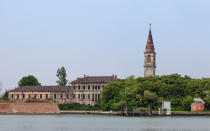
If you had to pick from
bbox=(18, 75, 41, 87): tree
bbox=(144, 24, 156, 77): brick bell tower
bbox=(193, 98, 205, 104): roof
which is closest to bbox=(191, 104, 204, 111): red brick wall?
bbox=(193, 98, 205, 104): roof

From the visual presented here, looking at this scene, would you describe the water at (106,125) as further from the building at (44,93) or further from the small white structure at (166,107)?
the building at (44,93)

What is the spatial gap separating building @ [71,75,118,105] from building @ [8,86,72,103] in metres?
2.00

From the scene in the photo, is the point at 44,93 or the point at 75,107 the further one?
the point at 44,93

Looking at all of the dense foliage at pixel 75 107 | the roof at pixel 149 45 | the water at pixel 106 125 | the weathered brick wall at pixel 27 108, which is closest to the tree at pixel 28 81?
the dense foliage at pixel 75 107

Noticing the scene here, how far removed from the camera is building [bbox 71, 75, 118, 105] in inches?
5113

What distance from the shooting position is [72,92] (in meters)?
133

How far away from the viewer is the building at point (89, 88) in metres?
130

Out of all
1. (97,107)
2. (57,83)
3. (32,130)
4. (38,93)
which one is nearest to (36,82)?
(57,83)

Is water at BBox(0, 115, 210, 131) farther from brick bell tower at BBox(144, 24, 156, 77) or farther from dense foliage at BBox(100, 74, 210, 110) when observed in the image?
brick bell tower at BBox(144, 24, 156, 77)

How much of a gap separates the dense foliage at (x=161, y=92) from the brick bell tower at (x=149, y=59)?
90.2ft

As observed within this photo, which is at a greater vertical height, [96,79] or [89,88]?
[96,79]

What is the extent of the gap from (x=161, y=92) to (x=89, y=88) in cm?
3372

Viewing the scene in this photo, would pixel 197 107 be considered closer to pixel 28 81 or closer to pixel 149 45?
pixel 149 45

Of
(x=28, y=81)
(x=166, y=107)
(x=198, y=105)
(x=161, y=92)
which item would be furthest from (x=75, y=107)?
(x=28, y=81)
